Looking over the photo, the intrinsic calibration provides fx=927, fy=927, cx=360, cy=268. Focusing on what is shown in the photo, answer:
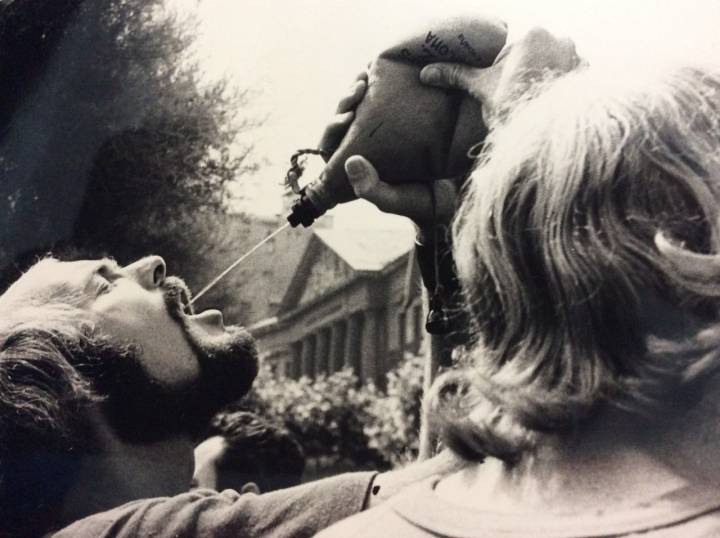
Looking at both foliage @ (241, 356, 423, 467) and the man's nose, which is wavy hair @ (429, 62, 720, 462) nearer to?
foliage @ (241, 356, 423, 467)

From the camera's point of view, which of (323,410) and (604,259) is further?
(323,410)

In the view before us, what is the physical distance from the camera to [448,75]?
2.51 feet

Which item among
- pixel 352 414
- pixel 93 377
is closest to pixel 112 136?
pixel 93 377

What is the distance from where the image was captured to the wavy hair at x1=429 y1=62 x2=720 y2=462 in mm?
549

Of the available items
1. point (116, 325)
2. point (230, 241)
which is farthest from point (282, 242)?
point (116, 325)

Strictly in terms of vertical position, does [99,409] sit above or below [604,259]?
below

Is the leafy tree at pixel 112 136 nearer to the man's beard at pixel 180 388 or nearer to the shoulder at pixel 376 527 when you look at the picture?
the man's beard at pixel 180 388

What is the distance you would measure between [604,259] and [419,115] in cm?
27

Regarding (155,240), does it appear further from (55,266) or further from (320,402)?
(320,402)

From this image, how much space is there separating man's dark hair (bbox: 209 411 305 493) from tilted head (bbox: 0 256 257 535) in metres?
0.02

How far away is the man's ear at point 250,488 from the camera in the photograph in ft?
2.55

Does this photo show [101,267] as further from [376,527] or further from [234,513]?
[376,527]

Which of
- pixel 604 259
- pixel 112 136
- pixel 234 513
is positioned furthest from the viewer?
pixel 112 136

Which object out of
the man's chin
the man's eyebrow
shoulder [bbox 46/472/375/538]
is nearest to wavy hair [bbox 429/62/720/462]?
shoulder [bbox 46/472/375/538]
